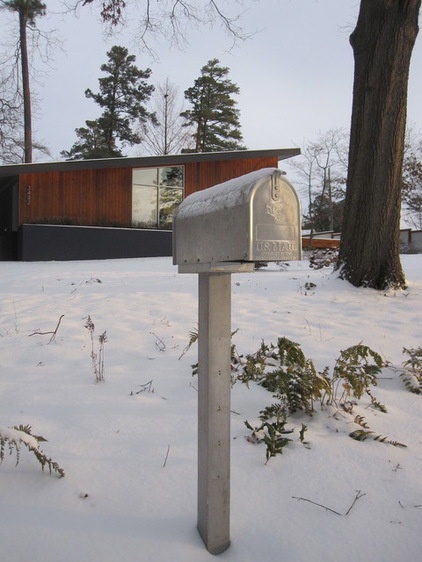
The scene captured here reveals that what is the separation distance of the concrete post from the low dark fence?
14.7 meters

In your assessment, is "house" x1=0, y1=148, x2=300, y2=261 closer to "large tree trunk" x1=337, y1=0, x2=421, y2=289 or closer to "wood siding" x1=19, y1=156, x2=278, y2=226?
"wood siding" x1=19, y1=156, x2=278, y2=226

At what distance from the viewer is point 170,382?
303 centimetres

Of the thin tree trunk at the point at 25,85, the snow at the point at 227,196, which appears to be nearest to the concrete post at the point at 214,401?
the snow at the point at 227,196

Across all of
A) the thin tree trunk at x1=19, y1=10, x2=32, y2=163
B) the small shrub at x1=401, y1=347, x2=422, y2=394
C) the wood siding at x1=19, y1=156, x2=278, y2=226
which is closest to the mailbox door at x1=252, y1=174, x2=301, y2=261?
the small shrub at x1=401, y1=347, x2=422, y2=394

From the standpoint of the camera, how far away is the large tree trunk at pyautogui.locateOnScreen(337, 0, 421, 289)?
5.72m

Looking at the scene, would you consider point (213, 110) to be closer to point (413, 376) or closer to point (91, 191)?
point (91, 191)

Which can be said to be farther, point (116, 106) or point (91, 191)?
point (116, 106)

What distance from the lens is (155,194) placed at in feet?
55.9

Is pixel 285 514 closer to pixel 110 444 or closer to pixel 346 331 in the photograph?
pixel 110 444

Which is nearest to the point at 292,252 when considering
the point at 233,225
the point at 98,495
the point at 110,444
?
the point at 233,225

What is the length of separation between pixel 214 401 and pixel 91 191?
15.6 metres

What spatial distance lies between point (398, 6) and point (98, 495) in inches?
260

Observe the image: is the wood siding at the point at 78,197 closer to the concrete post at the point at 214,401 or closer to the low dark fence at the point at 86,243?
the low dark fence at the point at 86,243

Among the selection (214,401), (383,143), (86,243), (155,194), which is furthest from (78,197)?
(214,401)
